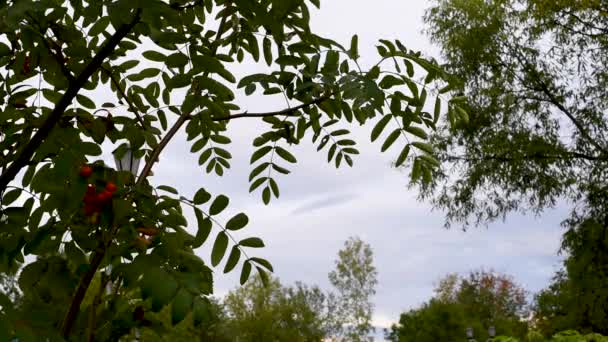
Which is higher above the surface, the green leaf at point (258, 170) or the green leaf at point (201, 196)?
the green leaf at point (258, 170)

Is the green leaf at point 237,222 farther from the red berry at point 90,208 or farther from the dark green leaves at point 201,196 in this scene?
the red berry at point 90,208

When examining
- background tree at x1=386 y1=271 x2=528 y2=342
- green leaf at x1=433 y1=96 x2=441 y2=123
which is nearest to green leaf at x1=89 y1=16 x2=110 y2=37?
green leaf at x1=433 y1=96 x2=441 y2=123

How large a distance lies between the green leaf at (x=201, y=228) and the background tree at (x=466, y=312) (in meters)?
20.9

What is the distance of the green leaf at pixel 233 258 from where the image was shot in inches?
79.0

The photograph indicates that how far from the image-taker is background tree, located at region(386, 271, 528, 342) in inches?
872

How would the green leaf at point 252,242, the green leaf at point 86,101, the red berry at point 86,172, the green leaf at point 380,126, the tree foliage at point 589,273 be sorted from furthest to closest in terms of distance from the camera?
the tree foliage at point 589,273 → the green leaf at point 86,101 → the green leaf at point 380,126 → the green leaf at point 252,242 → the red berry at point 86,172

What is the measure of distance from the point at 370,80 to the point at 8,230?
3.79 feet

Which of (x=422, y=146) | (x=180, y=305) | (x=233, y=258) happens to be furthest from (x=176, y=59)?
(x=180, y=305)

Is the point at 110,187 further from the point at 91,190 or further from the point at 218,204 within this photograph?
the point at 218,204

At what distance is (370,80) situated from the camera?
191cm

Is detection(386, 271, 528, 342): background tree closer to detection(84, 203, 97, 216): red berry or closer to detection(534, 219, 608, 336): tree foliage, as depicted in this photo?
detection(534, 219, 608, 336): tree foliage

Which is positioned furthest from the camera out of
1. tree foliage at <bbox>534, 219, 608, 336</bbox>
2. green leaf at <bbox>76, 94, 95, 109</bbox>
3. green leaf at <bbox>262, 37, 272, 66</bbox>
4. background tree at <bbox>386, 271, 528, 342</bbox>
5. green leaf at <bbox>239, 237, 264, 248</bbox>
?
background tree at <bbox>386, 271, 528, 342</bbox>

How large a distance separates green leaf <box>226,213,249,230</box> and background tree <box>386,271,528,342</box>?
20920 millimetres

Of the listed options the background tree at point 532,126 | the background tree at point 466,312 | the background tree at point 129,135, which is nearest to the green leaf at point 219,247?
the background tree at point 129,135
